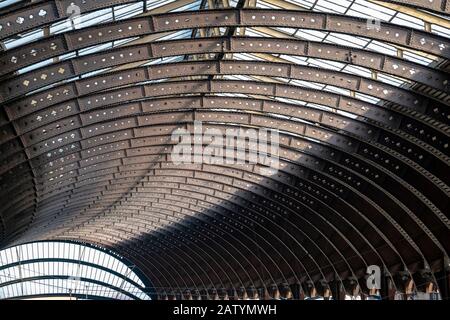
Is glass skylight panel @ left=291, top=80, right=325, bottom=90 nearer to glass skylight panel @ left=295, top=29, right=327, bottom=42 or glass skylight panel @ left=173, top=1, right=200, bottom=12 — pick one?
glass skylight panel @ left=295, top=29, right=327, bottom=42

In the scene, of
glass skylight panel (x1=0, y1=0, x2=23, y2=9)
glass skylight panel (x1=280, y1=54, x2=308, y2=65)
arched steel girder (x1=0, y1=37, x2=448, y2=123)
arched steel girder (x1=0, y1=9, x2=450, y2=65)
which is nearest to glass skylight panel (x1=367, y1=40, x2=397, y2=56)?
arched steel girder (x1=0, y1=37, x2=448, y2=123)

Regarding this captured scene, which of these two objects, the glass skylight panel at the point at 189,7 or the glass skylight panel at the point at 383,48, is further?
the glass skylight panel at the point at 383,48

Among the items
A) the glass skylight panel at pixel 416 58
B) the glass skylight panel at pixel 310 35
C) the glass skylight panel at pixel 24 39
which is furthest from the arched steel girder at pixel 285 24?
the glass skylight panel at pixel 310 35

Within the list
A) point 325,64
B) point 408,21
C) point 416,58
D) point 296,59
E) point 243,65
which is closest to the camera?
point 408,21

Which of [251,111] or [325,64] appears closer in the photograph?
[325,64]

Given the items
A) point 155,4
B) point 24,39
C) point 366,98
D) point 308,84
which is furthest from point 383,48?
point 24,39

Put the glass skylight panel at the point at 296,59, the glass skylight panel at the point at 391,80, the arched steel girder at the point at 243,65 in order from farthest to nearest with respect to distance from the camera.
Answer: the glass skylight panel at the point at 296,59 → the glass skylight panel at the point at 391,80 → the arched steel girder at the point at 243,65

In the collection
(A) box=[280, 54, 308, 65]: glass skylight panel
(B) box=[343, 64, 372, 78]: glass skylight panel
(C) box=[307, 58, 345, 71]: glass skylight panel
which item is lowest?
(B) box=[343, 64, 372, 78]: glass skylight panel

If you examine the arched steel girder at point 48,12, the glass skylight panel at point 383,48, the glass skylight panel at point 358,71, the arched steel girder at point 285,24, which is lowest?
the arched steel girder at point 48,12

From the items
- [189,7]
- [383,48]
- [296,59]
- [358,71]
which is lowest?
[383,48]

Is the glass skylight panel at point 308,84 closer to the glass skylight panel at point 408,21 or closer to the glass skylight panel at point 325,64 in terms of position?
the glass skylight panel at point 325,64

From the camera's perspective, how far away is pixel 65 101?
3372 centimetres

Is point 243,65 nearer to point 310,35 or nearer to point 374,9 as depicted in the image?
point 310,35

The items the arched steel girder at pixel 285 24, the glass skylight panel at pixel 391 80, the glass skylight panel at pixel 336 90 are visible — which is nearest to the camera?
the arched steel girder at pixel 285 24
